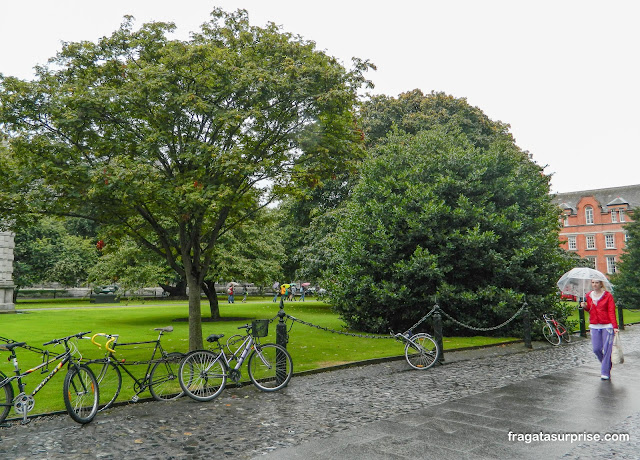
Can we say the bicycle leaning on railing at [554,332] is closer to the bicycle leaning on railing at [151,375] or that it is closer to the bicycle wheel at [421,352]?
the bicycle wheel at [421,352]

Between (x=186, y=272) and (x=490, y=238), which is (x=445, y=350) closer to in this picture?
(x=490, y=238)

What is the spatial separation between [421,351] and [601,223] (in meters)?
58.4

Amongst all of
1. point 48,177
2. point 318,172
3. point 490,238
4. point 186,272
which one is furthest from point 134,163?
point 490,238

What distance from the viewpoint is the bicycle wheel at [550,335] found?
15.2 m

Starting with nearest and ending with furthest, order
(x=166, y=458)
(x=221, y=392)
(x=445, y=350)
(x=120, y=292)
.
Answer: (x=166, y=458), (x=221, y=392), (x=445, y=350), (x=120, y=292)

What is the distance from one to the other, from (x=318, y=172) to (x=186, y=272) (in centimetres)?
400

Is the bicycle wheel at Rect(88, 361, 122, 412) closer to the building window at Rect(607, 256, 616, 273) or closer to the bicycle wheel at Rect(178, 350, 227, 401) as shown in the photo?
the bicycle wheel at Rect(178, 350, 227, 401)

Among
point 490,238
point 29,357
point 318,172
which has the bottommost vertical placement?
point 29,357

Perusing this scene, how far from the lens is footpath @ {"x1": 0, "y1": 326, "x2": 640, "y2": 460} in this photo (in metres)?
5.24

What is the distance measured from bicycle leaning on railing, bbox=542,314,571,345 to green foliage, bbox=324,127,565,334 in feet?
3.35

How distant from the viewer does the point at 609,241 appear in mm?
58531

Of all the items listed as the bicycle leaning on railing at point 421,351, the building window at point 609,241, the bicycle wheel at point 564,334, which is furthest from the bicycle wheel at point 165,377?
the building window at point 609,241

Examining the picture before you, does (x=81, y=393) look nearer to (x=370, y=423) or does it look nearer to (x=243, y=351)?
(x=243, y=351)

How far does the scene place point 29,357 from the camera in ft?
37.7
